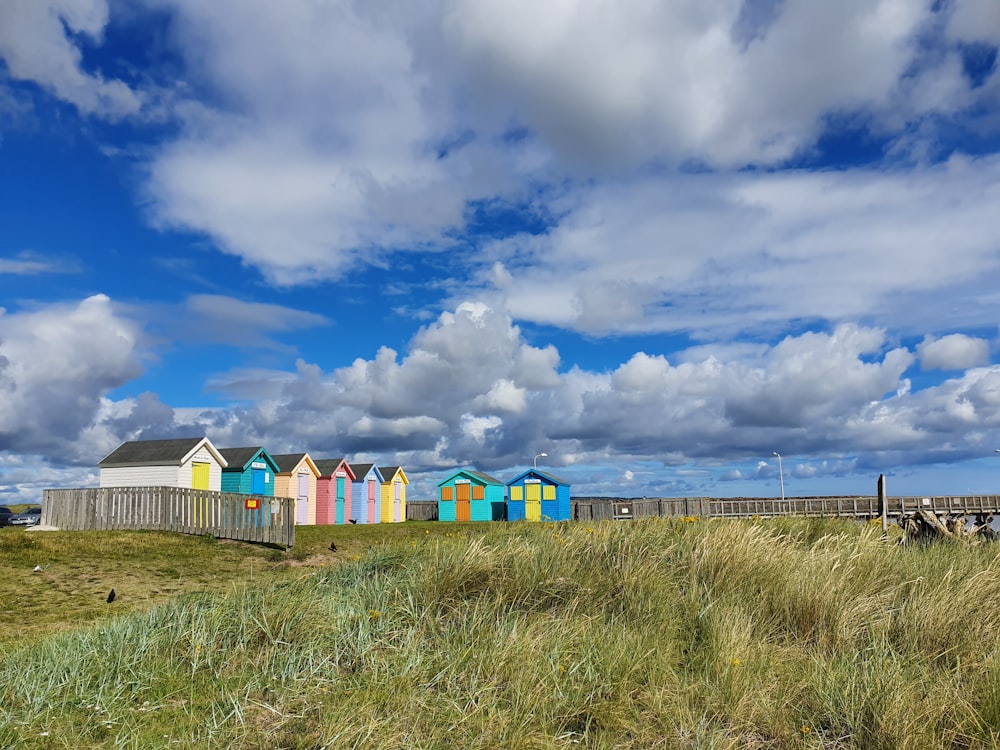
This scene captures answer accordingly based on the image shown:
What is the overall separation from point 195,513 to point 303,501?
18.3 metres

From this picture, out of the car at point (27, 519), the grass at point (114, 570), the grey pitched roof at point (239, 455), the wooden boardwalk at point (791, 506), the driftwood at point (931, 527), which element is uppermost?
the grey pitched roof at point (239, 455)

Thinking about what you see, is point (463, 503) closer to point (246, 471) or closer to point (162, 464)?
point (246, 471)

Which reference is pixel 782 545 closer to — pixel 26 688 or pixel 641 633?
pixel 641 633

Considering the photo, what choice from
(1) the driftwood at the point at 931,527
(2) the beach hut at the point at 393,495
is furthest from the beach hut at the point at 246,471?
(1) the driftwood at the point at 931,527

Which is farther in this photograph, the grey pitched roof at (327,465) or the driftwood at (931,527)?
the grey pitched roof at (327,465)

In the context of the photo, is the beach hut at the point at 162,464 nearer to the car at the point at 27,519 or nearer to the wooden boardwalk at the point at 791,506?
the car at the point at 27,519

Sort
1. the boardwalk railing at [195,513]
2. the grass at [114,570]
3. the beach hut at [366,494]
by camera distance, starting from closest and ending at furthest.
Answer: the grass at [114,570], the boardwalk railing at [195,513], the beach hut at [366,494]

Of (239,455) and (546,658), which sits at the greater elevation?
(239,455)

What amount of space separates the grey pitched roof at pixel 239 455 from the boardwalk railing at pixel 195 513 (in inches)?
462

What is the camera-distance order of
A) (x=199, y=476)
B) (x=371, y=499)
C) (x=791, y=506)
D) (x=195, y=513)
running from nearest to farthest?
(x=195, y=513) → (x=199, y=476) → (x=371, y=499) → (x=791, y=506)

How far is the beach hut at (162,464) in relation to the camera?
30775 millimetres

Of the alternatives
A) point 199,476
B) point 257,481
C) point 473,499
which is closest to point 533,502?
point 473,499

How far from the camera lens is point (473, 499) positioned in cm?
5056

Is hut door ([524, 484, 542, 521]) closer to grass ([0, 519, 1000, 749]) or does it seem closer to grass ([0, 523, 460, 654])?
grass ([0, 523, 460, 654])
